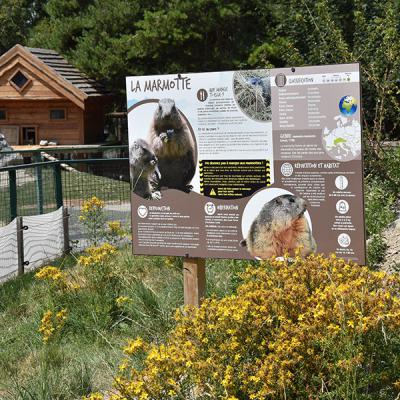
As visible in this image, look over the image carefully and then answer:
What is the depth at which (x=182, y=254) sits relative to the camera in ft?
18.8

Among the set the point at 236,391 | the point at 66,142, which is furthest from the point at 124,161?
the point at 66,142

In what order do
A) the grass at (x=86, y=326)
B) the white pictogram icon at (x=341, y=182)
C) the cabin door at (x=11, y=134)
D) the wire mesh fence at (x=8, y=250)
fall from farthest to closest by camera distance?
the cabin door at (x=11, y=134) → the wire mesh fence at (x=8, y=250) → the white pictogram icon at (x=341, y=182) → the grass at (x=86, y=326)

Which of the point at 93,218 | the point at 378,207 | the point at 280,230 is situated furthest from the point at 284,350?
the point at 93,218

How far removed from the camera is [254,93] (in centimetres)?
538

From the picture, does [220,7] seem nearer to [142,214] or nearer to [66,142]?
[66,142]

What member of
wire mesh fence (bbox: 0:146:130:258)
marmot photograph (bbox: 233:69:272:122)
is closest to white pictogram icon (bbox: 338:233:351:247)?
marmot photograph (bbox: 233:69:272:122)

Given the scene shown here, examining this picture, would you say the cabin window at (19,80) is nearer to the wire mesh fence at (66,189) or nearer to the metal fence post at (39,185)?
the wire mesh fence at (66,189)

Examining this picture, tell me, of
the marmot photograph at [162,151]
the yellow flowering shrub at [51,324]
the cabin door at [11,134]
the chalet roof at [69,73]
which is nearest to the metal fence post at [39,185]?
the yellow flowering shrub at [51,324]

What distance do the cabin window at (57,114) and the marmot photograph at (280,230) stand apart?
2397cm

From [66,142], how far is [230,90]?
928 inches

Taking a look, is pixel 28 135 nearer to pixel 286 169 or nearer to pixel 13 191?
pixel 13 191

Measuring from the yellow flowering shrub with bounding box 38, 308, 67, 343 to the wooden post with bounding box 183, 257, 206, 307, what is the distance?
95 cm

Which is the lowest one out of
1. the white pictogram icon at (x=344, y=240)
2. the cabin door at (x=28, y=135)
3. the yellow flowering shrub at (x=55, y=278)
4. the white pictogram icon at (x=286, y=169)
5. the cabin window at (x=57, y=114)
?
the yellow flowering shrub at (x=55, y=278)

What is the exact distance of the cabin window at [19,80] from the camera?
2848cm
